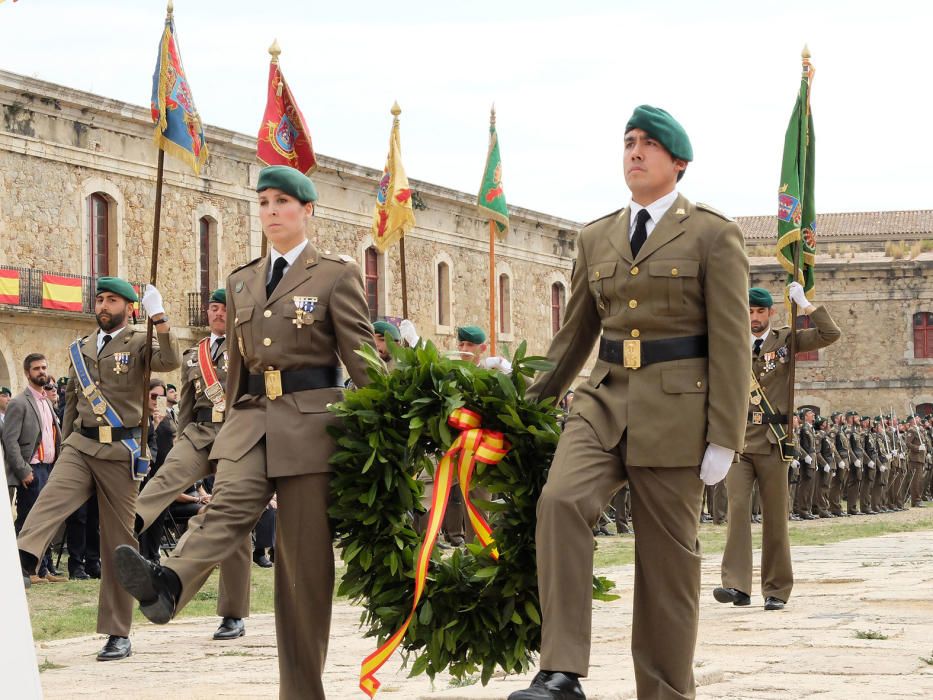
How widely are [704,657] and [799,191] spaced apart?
420 centimetres

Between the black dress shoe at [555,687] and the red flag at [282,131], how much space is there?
3897 millimetres

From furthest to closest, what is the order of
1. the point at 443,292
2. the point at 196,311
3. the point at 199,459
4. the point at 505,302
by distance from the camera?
1. the point at 505,302
2. the point at 443,292
3. the point at 196,311
4. the point at 199,459

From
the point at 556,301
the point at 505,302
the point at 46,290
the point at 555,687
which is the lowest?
the point at 555,687

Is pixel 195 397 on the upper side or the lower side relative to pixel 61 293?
lower

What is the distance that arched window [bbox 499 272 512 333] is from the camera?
40622 mm

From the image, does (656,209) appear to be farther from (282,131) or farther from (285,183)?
(282,131)

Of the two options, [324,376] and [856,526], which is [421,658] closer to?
[324,376]

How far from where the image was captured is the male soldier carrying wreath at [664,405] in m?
4.91

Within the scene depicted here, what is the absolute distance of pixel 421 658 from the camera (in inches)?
204

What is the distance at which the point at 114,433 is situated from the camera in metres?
8.16

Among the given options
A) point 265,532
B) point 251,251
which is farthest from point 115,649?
point 251,251

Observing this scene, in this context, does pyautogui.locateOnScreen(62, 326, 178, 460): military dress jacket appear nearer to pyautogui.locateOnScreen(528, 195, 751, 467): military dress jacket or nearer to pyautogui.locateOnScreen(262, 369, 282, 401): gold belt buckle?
pyautogui.locateOnScreen(262, 369, 282, 401): gold belt buckle

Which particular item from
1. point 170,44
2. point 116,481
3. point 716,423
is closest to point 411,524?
point 716,423

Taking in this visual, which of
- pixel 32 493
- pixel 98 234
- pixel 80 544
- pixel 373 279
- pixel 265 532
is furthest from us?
pixel 373 279
